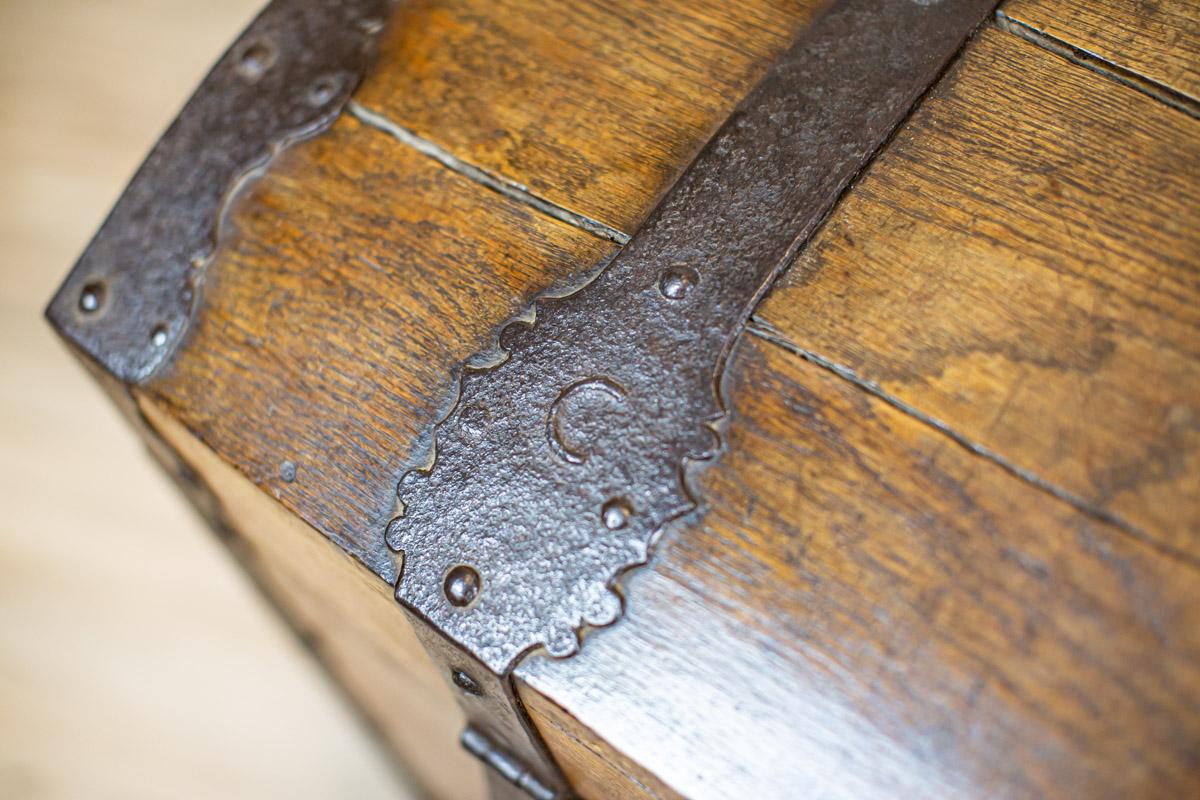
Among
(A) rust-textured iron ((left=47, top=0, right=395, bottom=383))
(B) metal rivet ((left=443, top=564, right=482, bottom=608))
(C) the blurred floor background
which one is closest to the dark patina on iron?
(B) metal rivet ((left=443, top=564, right=482, bottom=608))

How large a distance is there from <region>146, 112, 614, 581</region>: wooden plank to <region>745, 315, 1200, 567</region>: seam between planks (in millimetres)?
156

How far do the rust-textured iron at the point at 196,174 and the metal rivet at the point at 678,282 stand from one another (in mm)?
356

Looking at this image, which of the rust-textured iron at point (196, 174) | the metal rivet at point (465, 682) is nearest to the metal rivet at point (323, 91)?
the rust-textured iron at point (196, 174)

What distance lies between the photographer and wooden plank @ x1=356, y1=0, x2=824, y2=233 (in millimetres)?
793

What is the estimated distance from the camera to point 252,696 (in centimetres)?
162

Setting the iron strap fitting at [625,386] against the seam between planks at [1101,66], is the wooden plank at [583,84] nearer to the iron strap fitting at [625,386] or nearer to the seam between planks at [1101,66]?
the iron strap fitting at [625,386]

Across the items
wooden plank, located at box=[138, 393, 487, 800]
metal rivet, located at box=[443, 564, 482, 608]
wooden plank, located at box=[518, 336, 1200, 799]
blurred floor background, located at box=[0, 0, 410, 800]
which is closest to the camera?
wooden plank, located at box=[518, 336, 1200, 799]

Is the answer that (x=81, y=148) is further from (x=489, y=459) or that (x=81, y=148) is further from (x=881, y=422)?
(x=881, y=422)

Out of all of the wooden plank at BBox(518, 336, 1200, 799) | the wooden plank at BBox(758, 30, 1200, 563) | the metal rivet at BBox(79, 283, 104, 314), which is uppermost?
the metal rivet at BBox(79, 283, 104, 314)

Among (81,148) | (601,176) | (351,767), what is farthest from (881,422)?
(81,148)

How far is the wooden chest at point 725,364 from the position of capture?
2.02 ft

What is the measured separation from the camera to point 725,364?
2.27 ft

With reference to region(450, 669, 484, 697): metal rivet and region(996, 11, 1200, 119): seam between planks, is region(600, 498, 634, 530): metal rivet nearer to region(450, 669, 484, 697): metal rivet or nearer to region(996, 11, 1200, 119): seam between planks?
region(450, 669, 484, 697): metal rivet

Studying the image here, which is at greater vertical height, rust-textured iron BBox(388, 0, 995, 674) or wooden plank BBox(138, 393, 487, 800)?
rust-textured iron BBox(388, 0, 995, 674)
